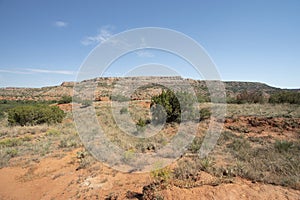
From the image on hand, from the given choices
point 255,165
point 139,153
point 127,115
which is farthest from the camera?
point 127,115

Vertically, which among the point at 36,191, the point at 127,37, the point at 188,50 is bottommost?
the point at 36,191

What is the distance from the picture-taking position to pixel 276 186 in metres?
4.59

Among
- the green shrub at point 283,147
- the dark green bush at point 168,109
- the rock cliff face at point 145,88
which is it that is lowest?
the green shrub at point 283,147

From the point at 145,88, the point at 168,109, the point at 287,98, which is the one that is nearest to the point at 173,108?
the point at 168,109

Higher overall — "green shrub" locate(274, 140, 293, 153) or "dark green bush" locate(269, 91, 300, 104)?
"dark green bush" locate(269, 91, 300, 104)

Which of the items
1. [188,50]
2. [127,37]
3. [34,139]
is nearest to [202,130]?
[188,50]

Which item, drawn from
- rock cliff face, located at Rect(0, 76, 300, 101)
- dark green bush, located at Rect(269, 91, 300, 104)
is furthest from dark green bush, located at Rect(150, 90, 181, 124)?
dark green bush, located at Rect(269, 91, 300, 104)

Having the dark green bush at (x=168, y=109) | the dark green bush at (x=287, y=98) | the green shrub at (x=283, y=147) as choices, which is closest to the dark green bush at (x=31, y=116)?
the dark green bush at (x=168, y=109)

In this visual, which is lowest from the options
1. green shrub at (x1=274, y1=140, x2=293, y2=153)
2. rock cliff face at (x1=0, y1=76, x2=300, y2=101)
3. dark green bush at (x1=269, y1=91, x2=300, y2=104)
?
green shrub at (x1=274, y1=140, x2=293, y2=153)

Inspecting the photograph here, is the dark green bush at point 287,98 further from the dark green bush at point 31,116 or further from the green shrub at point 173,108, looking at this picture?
the dark green bush at point 31,116

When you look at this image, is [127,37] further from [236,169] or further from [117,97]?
[117,97]

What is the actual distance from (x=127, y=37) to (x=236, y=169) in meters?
6.84

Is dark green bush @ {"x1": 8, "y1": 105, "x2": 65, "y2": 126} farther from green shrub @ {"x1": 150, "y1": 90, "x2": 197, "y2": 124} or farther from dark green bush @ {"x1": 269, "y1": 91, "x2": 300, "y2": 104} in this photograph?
dark green bush @ {"x1": 269, "y1": 91, "x2": 300, "y2": 104}

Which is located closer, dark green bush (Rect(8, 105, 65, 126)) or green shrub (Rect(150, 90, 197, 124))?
green shrub (Rect(150, 90, 197, 124))
